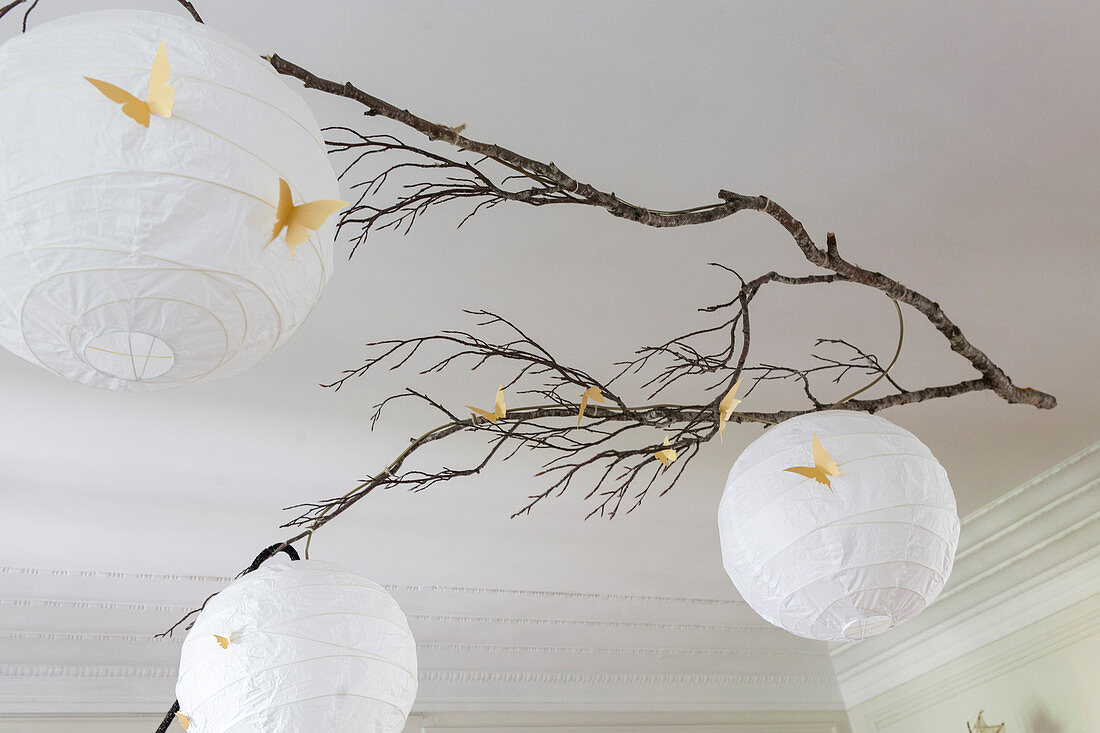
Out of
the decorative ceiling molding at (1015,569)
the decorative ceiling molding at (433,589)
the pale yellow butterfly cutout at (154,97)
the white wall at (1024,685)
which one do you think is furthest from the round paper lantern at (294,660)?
the white wall at (1024,685)

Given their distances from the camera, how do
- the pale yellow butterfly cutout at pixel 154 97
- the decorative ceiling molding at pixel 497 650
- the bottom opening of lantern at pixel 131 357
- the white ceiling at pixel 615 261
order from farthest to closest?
1. the decorative ceiling molding at pixel 497 650
2. the white ceiling at pixel 615 261
3. the bottom opening of lantern at pixel 131 357
4. the pale yellow butterfly cutout at pixel 154 97

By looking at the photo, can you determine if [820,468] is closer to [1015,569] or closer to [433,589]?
[433,589]

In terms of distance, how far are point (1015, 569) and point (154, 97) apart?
11.1ft

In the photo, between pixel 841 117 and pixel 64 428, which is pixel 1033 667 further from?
pixel 64 428

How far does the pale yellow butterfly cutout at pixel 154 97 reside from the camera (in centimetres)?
65

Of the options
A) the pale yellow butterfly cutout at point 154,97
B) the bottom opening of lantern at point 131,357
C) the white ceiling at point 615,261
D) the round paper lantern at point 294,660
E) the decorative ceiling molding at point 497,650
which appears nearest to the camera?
the pale yellow butterfly cutout at point 154,97

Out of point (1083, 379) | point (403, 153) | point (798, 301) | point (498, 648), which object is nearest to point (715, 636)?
point (498, 648)

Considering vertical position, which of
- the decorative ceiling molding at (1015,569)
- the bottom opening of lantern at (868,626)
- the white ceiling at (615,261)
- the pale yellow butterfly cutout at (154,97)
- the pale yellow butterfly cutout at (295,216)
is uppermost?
the white ceiling at (615,261)

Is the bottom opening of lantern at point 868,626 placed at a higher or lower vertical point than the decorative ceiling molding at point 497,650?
lower

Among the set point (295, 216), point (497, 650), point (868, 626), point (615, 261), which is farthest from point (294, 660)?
point (497, 650)

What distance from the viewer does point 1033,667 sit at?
3.20 meters

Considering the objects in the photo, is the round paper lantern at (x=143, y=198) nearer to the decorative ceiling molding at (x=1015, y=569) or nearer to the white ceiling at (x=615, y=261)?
the white ceiling at (x=615, y=261)

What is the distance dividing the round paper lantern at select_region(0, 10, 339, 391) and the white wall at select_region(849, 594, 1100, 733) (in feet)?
10.4

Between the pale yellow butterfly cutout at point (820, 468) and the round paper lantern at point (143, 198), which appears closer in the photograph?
the round paper lantern at point (143, 198)
